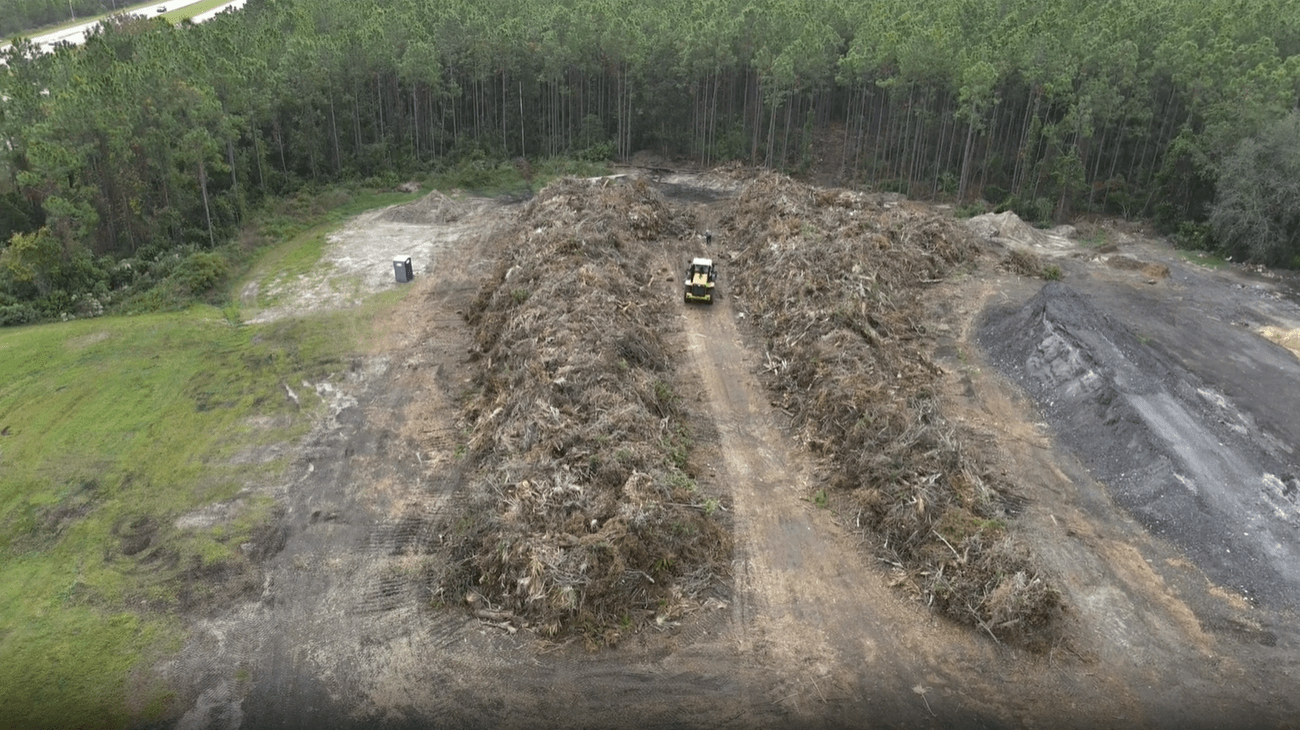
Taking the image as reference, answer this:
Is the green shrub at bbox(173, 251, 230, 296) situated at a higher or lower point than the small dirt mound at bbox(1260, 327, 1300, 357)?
lower

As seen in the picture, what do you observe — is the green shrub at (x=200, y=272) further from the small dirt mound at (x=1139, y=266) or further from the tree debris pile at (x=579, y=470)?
the small dirt mound at (x=1139, y=266)

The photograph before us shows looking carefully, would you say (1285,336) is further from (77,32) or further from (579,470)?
(77,32)

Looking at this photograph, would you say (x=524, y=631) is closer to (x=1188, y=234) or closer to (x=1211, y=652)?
(x=1211, y=652)

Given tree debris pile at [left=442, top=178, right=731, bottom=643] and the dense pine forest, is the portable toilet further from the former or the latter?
the dense pine forest

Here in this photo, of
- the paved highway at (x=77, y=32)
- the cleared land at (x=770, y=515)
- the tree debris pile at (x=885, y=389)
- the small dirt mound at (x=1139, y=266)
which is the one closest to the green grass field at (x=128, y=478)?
the cleared land at (x=770, y=515)

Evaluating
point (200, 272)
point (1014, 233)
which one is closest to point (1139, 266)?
point (1014, 233)

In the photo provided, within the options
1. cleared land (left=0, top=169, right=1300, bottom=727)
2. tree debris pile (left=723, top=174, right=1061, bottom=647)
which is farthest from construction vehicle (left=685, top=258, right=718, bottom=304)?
tree debris pile (left=723, top=174, right=1061, bottom=647)
